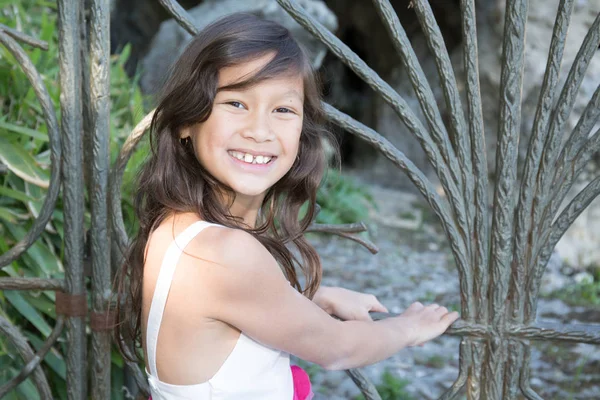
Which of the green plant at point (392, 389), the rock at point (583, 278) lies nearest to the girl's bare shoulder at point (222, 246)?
the green plant at point (392, 389)

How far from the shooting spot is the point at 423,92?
125cm

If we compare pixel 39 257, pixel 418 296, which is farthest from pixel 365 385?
pixel 418 296

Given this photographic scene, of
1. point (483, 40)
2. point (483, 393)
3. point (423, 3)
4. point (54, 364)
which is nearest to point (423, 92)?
point (423, 3)

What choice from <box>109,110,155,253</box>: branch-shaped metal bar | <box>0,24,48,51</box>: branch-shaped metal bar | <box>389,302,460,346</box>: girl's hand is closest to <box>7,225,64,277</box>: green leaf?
<box>109,110,155,253</box>: branch-shaped metal bar

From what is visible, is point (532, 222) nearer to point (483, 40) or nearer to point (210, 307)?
point (210, 307)

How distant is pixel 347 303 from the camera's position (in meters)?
1.34

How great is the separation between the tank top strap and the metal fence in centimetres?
26

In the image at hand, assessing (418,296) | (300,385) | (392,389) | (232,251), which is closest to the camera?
(232,251)

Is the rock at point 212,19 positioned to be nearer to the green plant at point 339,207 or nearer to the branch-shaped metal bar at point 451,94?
the green plant at point 339,207

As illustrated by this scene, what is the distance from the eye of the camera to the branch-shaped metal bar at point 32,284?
54.1 inches

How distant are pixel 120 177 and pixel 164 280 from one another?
315mm

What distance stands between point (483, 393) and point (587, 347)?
250cm

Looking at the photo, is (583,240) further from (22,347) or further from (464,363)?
(22,347)

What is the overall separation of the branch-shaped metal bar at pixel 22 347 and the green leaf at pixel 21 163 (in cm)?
58
